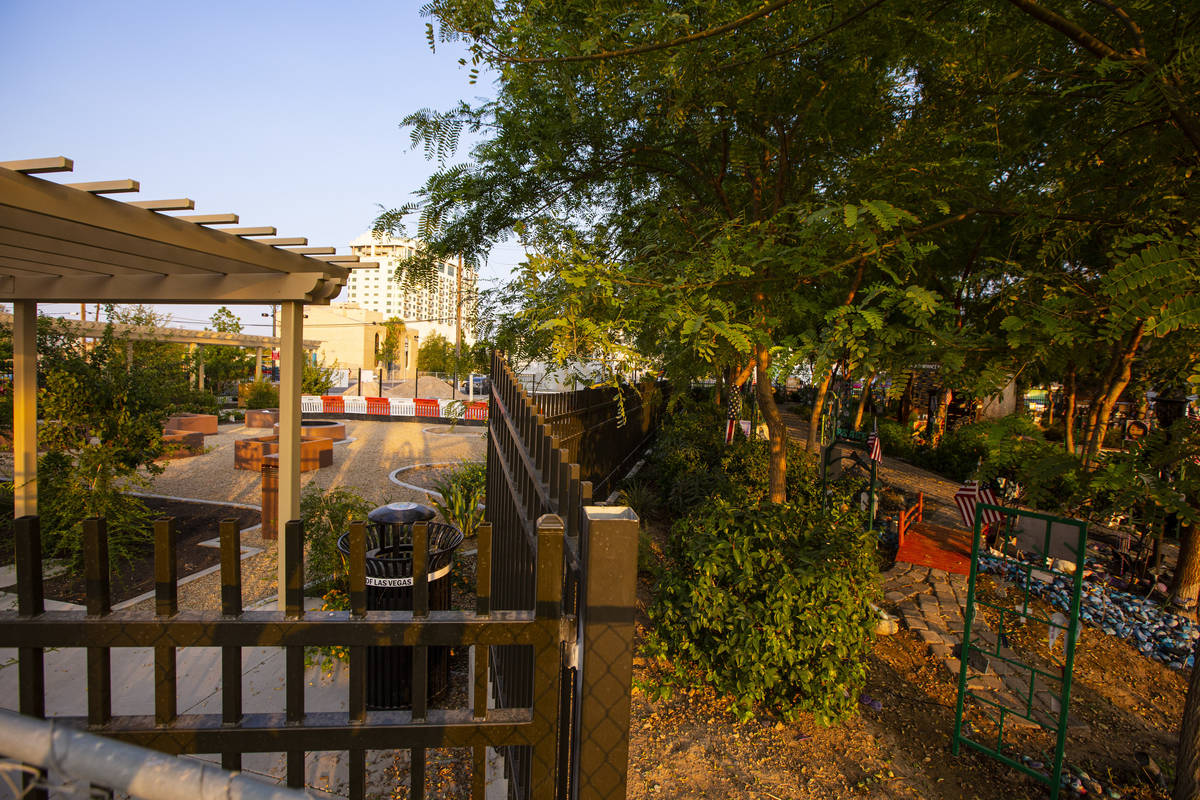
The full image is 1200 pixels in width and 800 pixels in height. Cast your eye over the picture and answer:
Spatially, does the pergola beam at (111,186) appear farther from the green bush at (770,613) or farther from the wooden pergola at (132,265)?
the green bush at (770,613)

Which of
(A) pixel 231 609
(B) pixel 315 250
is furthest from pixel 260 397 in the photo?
(A) pixel 231 609

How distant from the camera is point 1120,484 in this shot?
100 inches

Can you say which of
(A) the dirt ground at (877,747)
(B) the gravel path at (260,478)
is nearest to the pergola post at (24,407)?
(B) the gravel path at (260,478)

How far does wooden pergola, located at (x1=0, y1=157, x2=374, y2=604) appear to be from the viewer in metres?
3.12

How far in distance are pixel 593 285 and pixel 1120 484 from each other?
2619mm

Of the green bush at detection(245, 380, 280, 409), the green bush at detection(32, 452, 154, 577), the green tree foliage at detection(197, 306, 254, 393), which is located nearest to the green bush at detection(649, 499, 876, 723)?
the green bush at detection(32, 452, 154, 577)

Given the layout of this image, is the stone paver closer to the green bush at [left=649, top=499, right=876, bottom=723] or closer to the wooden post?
the green bush at [left=649, top=499, right=876, bottom=723]

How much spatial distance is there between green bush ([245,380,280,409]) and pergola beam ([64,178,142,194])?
23924mm

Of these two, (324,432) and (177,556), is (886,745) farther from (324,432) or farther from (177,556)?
(324,432)

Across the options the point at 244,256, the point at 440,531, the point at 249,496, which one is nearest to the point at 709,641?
the point at 440,531

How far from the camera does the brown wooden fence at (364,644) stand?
1.53 metres

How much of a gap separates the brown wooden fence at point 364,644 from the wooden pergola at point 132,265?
2.51m

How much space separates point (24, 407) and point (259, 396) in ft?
69.9

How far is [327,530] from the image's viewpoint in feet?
19.8
